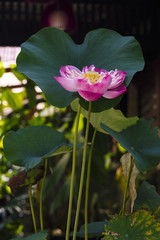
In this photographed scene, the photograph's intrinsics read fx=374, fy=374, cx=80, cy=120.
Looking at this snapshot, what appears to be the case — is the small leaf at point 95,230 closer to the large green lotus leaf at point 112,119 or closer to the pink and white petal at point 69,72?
the large green lotus leaf at point 112,119

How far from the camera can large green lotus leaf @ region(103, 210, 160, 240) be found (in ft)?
1.86

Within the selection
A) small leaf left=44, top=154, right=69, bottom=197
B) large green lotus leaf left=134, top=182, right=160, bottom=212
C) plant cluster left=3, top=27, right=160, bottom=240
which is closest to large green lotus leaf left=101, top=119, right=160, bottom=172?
plant cluster left=3, top=27, right=160, bottom=240

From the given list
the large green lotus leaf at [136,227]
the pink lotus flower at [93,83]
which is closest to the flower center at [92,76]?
the pink lotus flower at [93,83]

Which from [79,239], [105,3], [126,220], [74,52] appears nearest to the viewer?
[126,220]

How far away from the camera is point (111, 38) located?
2.20 ft

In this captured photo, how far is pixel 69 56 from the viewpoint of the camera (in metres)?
0.67

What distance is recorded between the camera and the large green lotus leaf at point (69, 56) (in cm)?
59

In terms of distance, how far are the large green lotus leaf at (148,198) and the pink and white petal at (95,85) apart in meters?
0.30

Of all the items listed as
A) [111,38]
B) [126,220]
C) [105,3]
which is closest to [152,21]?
[105,3]

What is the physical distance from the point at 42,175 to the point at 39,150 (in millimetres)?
56

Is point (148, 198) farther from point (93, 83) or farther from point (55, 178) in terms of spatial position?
point (55, 178)

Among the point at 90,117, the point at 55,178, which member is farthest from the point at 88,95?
the point at 55,178

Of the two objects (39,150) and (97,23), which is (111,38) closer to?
(39,150)

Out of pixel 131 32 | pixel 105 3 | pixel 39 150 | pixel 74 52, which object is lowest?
pixel 131 32
